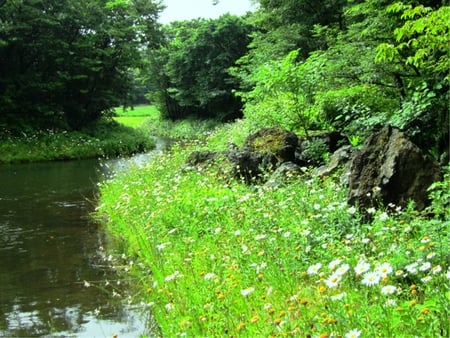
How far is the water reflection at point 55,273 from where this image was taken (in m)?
5.36

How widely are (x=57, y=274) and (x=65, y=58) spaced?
Answer: 24389 millimetres

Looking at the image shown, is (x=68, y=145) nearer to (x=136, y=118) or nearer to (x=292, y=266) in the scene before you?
(x=292, y=266)

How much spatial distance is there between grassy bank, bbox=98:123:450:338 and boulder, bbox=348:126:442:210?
19 centimetres

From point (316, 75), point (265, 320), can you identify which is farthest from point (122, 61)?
point (265, 320)

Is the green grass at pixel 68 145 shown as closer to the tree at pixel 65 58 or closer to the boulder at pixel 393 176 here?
the tree at pixel 65 58

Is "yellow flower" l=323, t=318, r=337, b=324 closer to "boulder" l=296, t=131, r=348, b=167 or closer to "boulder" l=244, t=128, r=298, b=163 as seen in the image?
"boulder" l=244, t=128, r=298, b=163

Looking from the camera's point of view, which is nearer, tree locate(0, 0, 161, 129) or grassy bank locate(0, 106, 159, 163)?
grassy bank locate(0, 106, 159, 163)

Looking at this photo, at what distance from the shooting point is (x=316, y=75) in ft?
37.3

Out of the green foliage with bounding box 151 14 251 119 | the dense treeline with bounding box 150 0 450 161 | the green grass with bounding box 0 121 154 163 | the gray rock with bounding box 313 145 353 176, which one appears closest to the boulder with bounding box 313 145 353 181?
→ the gray rock with bounding box 313 145 353 176

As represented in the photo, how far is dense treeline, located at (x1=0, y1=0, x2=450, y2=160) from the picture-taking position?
8672 millimetres

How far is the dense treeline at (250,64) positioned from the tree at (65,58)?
0.07m

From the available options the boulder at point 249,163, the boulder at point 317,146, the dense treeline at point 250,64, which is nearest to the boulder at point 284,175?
the boulder at point 249,163

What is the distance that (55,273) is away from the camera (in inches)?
282

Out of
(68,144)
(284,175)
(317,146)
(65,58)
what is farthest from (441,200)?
(65,58)
